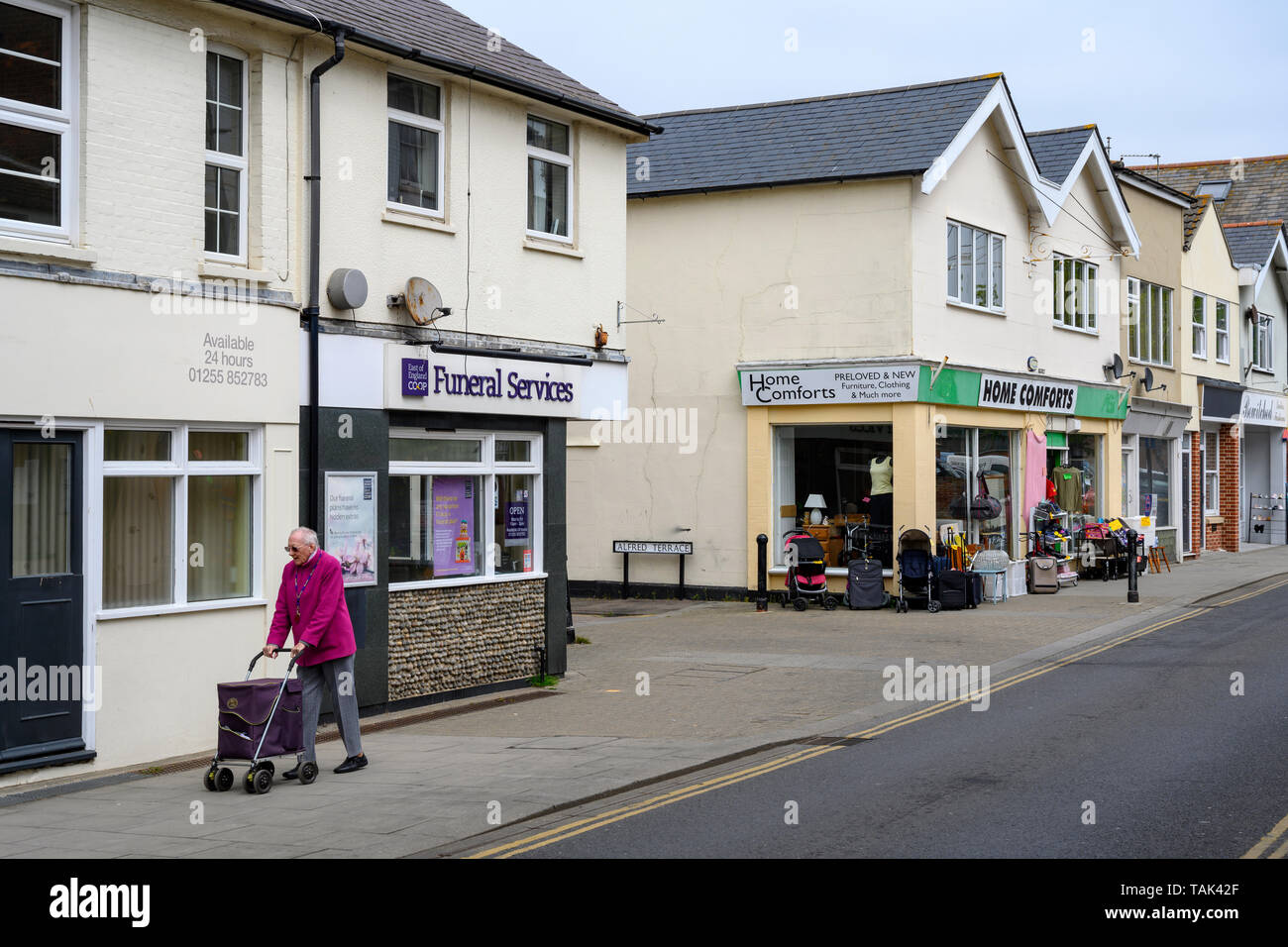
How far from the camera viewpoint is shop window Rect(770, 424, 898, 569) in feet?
74.5

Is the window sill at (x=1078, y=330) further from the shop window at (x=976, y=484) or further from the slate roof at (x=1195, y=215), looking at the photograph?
the slate roof at (x=1195, y=215)

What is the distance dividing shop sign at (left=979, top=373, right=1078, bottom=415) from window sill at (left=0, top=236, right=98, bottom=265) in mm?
16648

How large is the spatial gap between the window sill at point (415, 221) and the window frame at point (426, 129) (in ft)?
0.09

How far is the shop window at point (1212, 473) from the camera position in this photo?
118 ft

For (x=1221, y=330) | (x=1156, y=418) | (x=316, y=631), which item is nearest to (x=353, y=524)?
(x=316, y=631)

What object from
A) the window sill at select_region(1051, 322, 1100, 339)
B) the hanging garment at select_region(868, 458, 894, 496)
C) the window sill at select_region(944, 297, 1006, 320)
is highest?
the window sill at select_region(1051, 322, 1100, 339)

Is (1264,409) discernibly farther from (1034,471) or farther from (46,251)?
(46,251)

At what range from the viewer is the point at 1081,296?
2841 centimetres

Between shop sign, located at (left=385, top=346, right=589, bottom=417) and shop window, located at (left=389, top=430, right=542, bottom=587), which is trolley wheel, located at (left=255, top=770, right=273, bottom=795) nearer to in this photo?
shop window, located at (left=389, top=430, right=542, bottom=587)

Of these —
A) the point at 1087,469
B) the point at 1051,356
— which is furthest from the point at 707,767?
the point at 1087,469

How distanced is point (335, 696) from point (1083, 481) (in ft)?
69.6

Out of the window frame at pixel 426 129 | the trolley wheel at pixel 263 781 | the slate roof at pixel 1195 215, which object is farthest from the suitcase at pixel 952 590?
the slate roof at pixel 1195 215

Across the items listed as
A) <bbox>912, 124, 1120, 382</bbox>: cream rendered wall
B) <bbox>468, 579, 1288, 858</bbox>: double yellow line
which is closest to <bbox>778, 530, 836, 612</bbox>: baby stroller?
<bbox>912, 124, 1120, 382</bbox>: cream rendered wall

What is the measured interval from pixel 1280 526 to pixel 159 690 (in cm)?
3514
